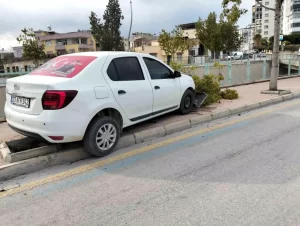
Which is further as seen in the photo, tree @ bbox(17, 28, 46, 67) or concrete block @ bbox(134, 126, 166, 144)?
tree @ bbox(17, 28, 46, 67)

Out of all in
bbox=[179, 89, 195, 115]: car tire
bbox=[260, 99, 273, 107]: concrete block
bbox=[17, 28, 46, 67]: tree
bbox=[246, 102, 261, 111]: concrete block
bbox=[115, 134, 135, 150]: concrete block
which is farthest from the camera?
bbox=[17, 28, 46, 67]: tree

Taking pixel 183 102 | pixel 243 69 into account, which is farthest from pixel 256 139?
pixel 243 69

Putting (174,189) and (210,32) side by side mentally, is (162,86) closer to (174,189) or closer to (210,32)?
(174,189)

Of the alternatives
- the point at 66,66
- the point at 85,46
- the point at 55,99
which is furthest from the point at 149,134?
the point at 85,46

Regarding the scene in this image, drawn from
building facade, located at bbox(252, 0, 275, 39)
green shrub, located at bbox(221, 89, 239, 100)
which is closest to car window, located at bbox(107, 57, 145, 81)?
green shrub, located at bbox(221, 89, 239, 100)

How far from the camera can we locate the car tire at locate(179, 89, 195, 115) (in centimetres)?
696

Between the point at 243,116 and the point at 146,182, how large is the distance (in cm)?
476

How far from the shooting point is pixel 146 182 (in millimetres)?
3746

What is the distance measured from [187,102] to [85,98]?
11.7ft

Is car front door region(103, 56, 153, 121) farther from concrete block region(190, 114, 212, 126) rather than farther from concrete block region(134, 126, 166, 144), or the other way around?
concrete block region(190, 114, 212, 126)

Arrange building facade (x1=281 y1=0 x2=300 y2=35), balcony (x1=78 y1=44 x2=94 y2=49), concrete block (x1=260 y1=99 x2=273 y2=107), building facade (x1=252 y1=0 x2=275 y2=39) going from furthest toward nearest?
building facade (x1=252 y1=0 x2=275 y2=39) < building facade (x1=281 y1=0 x2=300 y2=35) < balcony (x1=78 y1=44 x2=94 y2=49) < concrete block (x1=260 y1=99 x2=273 y2=107)

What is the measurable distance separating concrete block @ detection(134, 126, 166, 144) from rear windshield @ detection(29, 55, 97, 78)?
1.77 meters

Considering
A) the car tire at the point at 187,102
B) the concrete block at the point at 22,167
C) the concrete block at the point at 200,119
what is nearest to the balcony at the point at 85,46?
the car tire at the point at 187,102

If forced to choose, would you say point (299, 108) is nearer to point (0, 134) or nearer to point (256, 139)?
point (256, 139)
